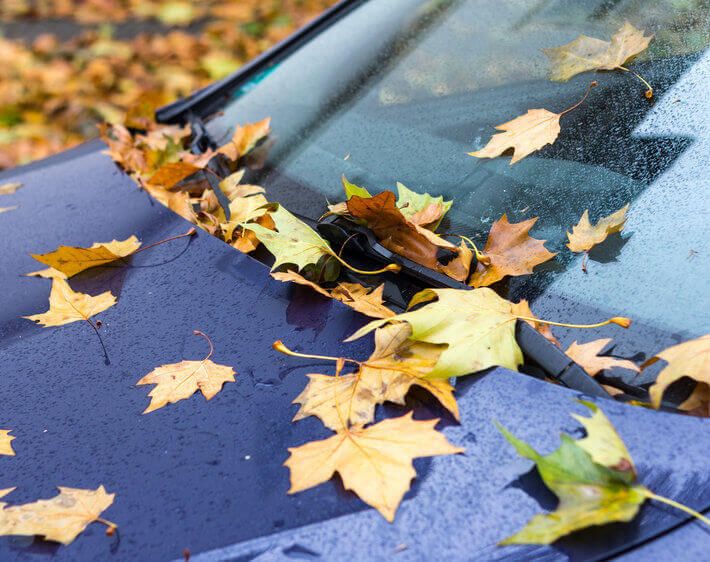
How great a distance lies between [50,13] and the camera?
19.4ft

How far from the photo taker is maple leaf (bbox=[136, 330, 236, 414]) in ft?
4.07

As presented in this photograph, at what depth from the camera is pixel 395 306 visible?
1.35 metres

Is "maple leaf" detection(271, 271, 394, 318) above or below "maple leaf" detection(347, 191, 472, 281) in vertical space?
below

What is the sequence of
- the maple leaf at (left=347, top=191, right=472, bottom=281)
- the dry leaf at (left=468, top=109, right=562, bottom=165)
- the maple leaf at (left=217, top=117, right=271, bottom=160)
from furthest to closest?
the maple leaf at (left=217, top=117, right=271, bottom=160) → the dry leaf at (left=468, top=109, right=562, bottom=165) → the maple leaf at (left=347, top=191, right=472, bottom=281)

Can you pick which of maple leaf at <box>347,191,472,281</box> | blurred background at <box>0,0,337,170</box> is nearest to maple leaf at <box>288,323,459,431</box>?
maple leaf at <box>347,191,472,281</box>

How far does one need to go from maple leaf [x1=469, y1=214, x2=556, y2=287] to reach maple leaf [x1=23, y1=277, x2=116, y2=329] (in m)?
0.73

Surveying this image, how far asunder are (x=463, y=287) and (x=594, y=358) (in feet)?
0.85

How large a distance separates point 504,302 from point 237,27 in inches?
193

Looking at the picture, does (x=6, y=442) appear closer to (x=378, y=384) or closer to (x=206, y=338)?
(x=206, y=338)

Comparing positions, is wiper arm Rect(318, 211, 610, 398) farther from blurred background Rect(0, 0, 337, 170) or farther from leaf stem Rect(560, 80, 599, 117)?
blurred background Rect(0, 0, 337, 170)

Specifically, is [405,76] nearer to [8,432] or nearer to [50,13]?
[8,432]

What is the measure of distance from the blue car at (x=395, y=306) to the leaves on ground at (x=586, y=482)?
16mm

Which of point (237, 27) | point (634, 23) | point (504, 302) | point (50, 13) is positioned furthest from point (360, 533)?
point (50, 13)

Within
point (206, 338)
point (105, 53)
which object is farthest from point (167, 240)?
point (105, 53)
